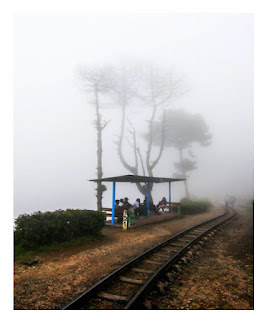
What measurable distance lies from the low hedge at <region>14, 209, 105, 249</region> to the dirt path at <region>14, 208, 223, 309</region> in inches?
22.4

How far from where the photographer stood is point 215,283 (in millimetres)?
5012

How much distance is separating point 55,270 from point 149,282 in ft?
8.14

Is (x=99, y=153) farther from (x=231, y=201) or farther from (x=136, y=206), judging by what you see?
(x=231, y=201)

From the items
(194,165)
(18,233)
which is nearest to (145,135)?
(194,165)

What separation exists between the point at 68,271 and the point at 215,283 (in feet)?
11.6

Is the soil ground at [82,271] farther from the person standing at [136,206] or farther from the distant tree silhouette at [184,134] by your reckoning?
the distant tree silhouette at [184,134]

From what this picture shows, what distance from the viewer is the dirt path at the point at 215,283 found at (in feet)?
13.7

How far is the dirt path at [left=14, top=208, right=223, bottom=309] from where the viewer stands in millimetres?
4172

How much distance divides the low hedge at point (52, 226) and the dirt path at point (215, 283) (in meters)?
4.15

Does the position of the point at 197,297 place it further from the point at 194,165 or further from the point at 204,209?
the point at 194,165

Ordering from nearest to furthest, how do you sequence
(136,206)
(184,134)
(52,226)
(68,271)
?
1. (68,271)
2. (52,226)
3. (136,206)
4. (184,134)

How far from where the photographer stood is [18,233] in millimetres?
6594

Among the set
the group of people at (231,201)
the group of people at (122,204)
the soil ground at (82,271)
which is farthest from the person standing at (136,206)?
the group of people at (231,201)

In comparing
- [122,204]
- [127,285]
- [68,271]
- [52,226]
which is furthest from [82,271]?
[122,204]
